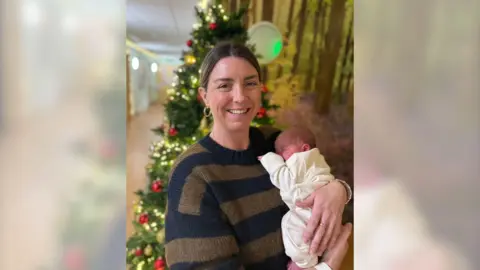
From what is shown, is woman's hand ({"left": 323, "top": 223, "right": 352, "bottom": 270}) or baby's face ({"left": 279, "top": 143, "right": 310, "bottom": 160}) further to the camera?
baby's face ({"left": 279, "top": 143, "right": 310, "bottom": 160})

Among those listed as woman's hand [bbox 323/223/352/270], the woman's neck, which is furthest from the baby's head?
woman's hand [bbox 323/223/352/270]

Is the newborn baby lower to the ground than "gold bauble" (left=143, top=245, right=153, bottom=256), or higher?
higher

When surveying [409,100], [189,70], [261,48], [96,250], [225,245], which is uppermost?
[261,48]

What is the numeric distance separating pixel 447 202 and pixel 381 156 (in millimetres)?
76

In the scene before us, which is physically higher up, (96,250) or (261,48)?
(261,48)

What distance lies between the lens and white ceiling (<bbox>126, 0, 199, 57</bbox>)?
3115mm

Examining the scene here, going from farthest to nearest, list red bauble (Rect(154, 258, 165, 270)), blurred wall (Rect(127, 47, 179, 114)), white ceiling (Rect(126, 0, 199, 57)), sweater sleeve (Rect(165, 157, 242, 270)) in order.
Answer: blurred wall (Rect(127, 47, 179, 114)) → white ceiling (Rect(126, 0, 199, 57)) → red bauble (Rect(154, 258, 165, 270)) → sweater sleeve (Rect(165, 157, 242, 270))

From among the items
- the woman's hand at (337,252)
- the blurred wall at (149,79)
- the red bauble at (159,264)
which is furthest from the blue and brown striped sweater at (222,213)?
the blurred wall at (149,79)

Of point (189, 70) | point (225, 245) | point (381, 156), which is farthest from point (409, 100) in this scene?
point (189, 70)

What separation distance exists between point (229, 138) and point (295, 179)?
0.64 feet

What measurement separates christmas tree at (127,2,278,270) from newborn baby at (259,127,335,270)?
2.70 ft

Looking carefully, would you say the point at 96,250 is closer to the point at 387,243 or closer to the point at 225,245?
the point at 387,243

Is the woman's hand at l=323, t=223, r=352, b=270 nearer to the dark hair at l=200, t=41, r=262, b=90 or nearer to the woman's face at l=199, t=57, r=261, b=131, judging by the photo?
the woman's face at l=199, t=57, r=261, b=131

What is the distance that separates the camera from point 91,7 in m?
0.37
